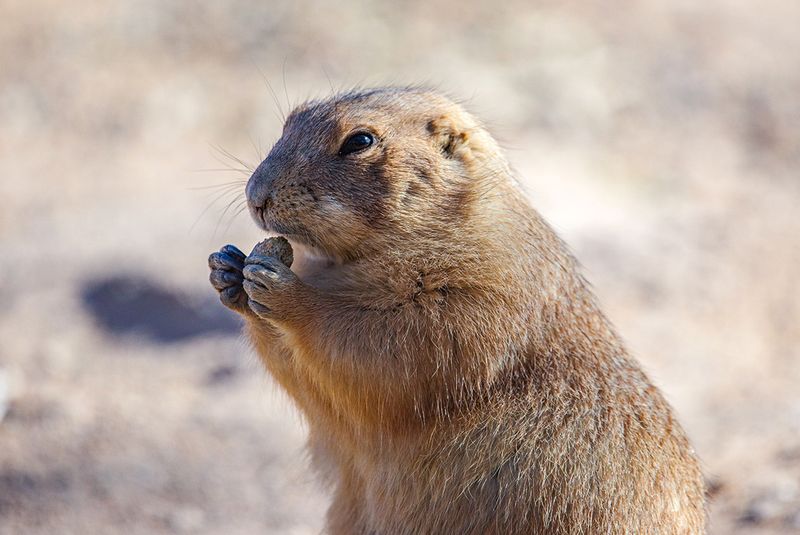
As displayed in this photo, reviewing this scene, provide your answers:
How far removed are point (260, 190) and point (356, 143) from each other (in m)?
0.44

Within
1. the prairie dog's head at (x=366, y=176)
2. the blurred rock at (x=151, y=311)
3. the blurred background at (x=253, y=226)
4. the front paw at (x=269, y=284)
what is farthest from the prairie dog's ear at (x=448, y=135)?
the blurred rock at (x=151, y=311)

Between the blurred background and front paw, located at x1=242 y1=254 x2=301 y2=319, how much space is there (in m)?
1.42

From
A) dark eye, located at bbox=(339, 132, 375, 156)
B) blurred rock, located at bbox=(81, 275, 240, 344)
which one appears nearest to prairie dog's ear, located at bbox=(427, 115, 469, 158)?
dark eye, located at bbox=(339, 132, 375, 156)

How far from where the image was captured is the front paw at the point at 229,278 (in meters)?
3.99

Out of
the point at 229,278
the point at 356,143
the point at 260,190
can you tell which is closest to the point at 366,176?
the point at 356,143

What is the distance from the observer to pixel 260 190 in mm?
3904

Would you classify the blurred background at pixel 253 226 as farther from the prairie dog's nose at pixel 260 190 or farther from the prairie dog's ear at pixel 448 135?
the prairie dog's ear at pixel 448 135

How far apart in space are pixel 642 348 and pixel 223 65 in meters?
5.43

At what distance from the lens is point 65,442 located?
6207mm

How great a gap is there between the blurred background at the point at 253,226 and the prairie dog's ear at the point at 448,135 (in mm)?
1806

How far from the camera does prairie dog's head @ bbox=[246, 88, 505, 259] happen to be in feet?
12.8

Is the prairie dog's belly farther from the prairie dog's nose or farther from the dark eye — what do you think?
the dark eye

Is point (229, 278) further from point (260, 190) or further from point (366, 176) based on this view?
point (366, 176)

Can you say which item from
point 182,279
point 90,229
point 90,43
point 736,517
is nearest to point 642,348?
point 736,517
